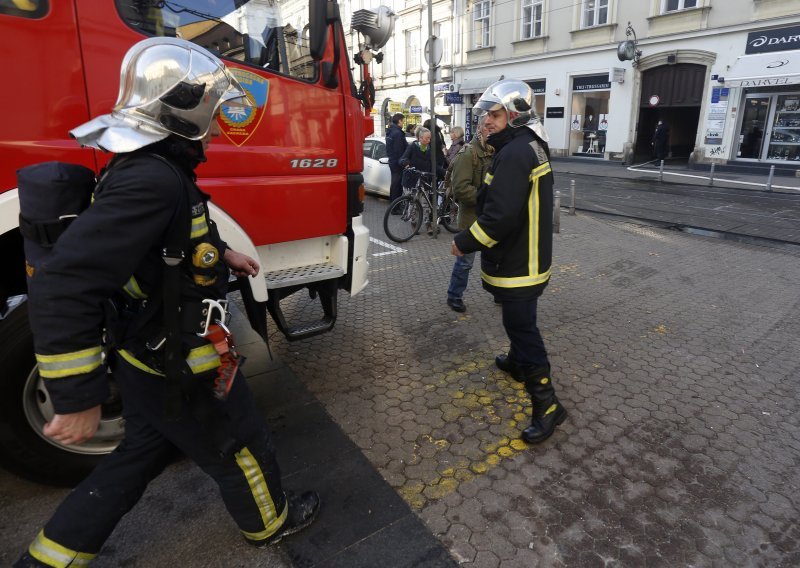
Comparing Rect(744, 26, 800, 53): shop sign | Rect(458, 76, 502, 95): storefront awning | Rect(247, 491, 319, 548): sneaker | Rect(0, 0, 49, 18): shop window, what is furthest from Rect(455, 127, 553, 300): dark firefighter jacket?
Rect(458, 76, 502, 95): storefront awning

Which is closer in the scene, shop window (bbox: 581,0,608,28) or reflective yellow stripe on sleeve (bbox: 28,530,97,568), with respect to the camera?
reflective yellow stripe on sleeve (bbox: 28,530,97,568)

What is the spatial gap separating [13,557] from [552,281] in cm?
550

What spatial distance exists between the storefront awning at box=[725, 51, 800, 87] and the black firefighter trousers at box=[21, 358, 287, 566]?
804 inches

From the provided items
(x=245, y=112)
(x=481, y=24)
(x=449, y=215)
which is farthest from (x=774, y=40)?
(x=245, y=112)

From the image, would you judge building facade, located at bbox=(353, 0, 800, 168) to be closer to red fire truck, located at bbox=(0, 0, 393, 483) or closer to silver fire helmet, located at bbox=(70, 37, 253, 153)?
red fire truck, located at bbox=(0, 0, 393, 483)

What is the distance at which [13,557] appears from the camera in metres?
2.40

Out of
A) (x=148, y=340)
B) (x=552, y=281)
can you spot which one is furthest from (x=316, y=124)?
(x=552, y=281)

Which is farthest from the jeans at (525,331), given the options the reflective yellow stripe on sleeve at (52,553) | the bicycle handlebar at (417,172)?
the bicycle handlebar at (417,172)

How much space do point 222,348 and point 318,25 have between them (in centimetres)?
220

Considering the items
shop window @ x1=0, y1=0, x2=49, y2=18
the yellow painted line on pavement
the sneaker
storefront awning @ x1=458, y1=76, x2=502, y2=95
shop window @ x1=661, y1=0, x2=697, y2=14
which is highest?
shop window @ x1=661, y1=0, x2=697, y2=14

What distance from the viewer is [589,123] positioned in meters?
23.6

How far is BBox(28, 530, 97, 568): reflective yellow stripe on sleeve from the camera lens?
192 cm

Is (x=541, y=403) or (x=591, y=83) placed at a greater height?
(x=591, y=83)

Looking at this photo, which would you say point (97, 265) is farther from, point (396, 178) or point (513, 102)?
point (396, 178)
